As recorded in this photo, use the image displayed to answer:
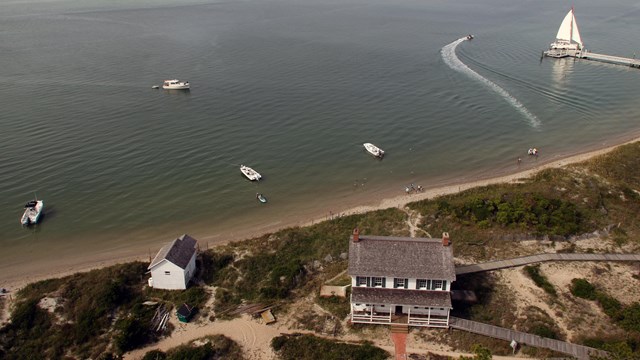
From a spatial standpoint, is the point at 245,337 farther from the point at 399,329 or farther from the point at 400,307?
the point at 400,307

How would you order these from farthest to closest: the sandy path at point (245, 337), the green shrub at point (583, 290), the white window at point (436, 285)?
the green shrub at point (583, 290)
the white window at point (436, 285)
the sandy path at point (245, 337)

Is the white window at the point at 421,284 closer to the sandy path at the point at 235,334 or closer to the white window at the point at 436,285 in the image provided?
the white window at the point at 436,285

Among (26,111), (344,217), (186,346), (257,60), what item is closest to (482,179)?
(344,217)

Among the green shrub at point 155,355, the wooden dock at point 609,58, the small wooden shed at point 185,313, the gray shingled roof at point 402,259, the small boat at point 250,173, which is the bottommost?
the green shrub at point 155,355

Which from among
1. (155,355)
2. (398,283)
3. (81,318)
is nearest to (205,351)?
(155,355)

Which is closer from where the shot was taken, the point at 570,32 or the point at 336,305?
the point at 336,305

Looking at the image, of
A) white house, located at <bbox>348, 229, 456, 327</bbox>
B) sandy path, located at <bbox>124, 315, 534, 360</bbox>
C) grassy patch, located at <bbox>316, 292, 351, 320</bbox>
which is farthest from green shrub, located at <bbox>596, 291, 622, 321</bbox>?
grassy patch, located at <bbox>316, 292, 351, 320</bbox>

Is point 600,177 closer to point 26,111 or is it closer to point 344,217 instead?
point 344,217

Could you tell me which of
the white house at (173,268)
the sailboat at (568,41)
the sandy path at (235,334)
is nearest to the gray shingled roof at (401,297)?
the sandy path at (235,334)
